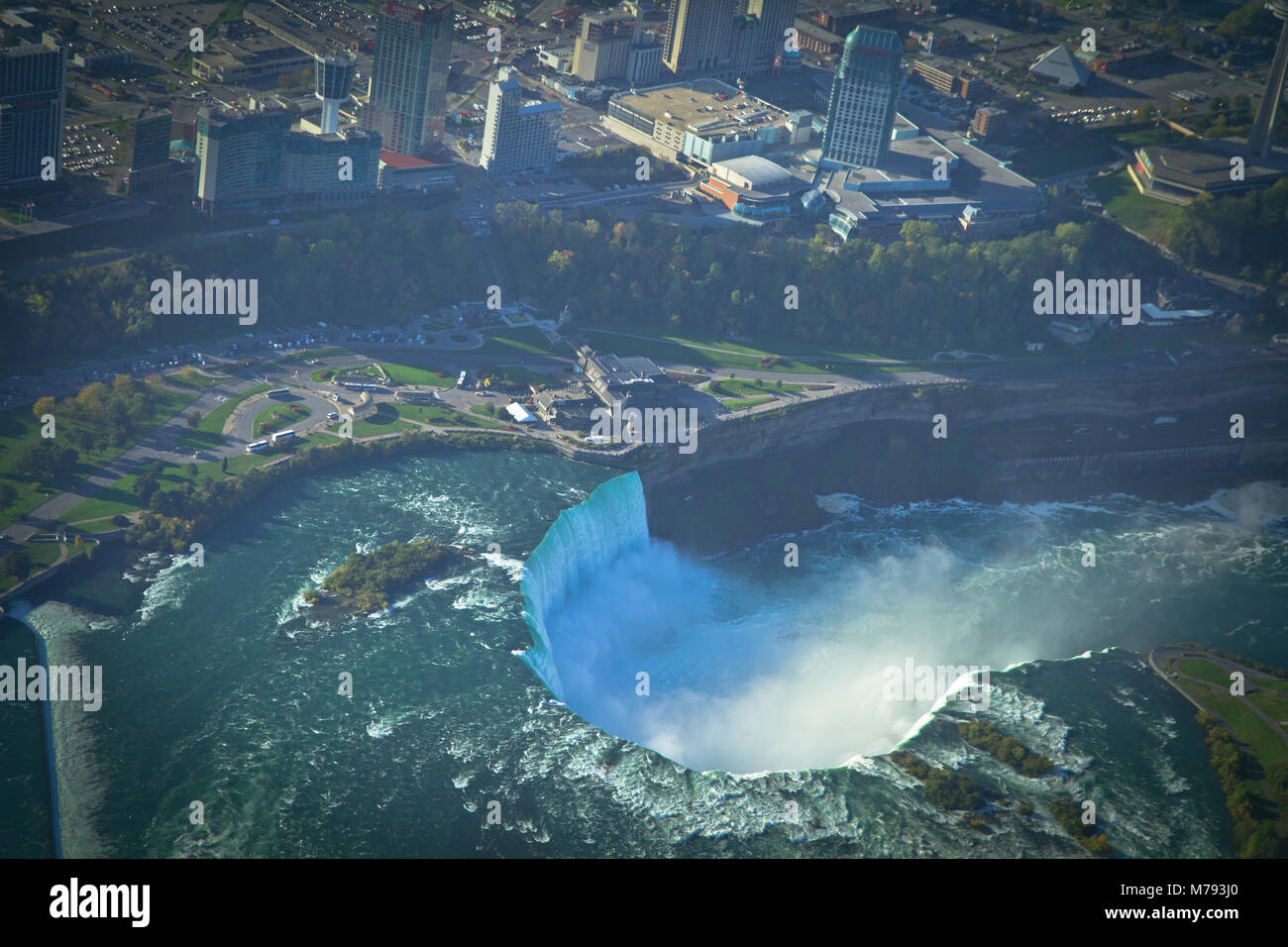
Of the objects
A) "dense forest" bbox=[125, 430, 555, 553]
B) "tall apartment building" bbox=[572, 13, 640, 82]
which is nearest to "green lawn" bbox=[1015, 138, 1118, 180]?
"tall apartment building" bbox=[572, 13, 640, 82]

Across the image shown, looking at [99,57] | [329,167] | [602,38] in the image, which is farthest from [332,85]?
[602,38]

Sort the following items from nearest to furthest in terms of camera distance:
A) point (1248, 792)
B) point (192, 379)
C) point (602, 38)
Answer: point (1248, 792), point (192, 379), point (602, 38)

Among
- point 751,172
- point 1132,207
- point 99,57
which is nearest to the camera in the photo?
point 99,57

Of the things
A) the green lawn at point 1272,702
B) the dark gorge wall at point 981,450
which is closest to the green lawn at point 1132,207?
the dark gorge wall at point 981,450

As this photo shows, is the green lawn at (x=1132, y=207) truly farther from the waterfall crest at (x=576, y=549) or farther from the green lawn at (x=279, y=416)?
the green lawn at (x=279, y=416)

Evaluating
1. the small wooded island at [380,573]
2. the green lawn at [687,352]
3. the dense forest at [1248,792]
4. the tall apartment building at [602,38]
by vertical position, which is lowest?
the dense forest at [1248,792]

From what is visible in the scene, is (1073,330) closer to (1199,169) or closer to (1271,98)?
(1199,169)

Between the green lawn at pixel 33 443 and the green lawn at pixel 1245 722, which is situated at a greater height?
the green lawn at pixel 33 443
